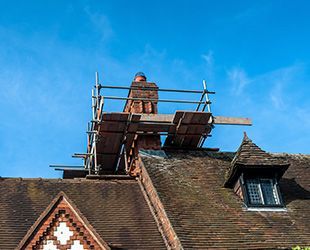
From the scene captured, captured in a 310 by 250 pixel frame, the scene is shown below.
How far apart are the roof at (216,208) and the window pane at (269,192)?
0.53 m

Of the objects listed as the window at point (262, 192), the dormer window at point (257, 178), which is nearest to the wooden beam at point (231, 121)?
the dormer window at point (257, 178)

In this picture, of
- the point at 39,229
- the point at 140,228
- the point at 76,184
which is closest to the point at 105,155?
the point at 76,184

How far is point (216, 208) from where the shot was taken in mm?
17156

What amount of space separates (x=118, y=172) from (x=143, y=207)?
6022mm

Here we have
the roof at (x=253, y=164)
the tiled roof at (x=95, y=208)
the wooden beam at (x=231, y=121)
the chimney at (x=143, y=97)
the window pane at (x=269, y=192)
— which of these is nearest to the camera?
the tiled roof at (x=95, y=208)

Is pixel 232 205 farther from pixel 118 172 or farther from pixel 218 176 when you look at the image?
pixel 118 172

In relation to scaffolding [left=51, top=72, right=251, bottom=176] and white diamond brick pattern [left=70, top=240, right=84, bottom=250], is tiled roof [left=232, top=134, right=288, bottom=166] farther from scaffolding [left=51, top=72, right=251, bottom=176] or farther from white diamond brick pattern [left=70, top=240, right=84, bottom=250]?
white diamond brick pattern [left=70, top=240, right=84, bottom=250]

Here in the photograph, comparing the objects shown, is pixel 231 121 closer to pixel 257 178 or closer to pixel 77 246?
pixel 257 178

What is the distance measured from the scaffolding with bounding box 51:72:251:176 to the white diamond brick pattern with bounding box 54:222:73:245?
6280 millimetres

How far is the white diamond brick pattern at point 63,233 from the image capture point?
1455 cm

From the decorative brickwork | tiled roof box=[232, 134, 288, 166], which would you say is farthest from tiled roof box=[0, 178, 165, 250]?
the decorative brickwork

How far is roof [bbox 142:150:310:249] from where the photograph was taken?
15461 mm

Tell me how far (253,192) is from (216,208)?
1.81 m

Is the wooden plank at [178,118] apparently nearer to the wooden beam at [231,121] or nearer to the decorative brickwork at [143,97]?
the wooden beam at [231,121]
